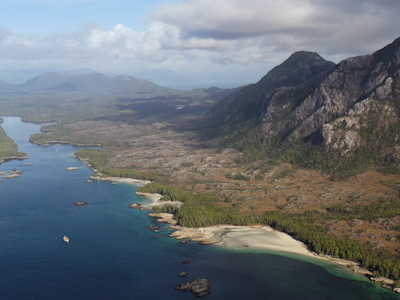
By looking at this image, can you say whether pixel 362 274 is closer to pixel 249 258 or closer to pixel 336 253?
pixel 336 253

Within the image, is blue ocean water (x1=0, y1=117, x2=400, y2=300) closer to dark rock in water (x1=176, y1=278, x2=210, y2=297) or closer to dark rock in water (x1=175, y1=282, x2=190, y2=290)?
dark rock in water (x1=175, y1=282, x2=190, y2=290)

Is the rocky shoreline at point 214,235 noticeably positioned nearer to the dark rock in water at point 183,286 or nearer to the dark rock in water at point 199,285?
the dark rock in water at point 199,285

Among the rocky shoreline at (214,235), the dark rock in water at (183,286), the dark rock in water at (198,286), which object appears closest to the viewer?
the dark rock in water at (198,286)

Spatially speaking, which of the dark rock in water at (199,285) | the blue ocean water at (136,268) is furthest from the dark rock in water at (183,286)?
the blue ocean water at (136,268)

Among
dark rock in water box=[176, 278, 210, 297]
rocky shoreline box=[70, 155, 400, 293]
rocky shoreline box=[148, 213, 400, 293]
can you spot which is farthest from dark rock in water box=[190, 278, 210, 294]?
rocky shoreline box=[70, 155, 400, 293]

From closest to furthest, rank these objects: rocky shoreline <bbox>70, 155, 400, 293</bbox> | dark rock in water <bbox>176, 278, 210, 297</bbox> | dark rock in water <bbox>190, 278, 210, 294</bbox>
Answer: dark rock in water <bbox>176, 278, 210, 297</bbox>, dark rock in water <bbox>190, 278, 210, 294</bbox>, rocky shoreline <bbox>70, 155, 400, 293</bbox>

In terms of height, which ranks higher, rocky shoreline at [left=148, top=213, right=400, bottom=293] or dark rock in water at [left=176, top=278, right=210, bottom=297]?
rocky shoreline at [left=148, top=213, right=400, bottom=293]

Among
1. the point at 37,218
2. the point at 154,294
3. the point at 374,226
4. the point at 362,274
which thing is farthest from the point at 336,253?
the point at 37,218

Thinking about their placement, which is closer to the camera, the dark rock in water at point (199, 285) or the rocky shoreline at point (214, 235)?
the dark rock in water at point (199, 285)

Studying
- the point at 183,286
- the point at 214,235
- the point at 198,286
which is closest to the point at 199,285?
the point at 198,286
